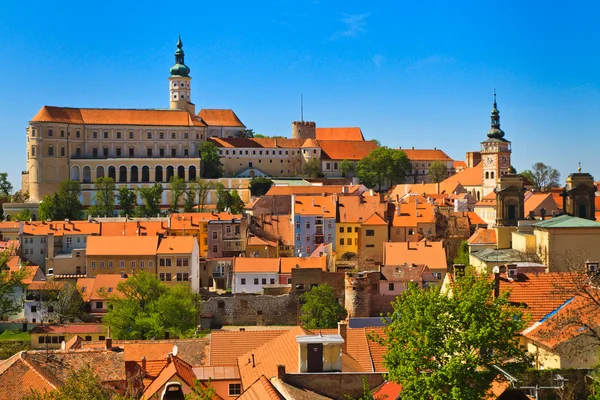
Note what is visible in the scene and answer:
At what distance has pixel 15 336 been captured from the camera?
156 ft

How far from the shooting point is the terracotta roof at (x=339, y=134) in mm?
137625

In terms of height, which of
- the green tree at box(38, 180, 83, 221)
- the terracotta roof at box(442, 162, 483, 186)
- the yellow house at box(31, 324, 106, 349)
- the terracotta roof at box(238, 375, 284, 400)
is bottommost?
the yellow house at box(31, 324, 106, 349)

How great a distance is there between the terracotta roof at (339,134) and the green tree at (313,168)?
18586 millimetres

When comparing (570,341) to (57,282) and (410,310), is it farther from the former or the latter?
(57,282)

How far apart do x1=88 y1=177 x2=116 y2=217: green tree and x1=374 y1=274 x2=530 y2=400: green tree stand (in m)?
78.1

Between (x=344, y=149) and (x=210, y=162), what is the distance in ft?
68.6

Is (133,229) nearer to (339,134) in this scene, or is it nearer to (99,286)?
(99,286)

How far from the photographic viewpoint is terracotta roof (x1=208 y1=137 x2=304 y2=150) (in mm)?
118688

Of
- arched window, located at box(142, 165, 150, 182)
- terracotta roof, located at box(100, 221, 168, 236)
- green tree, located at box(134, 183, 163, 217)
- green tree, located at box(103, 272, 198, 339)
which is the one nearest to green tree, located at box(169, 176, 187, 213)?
green tree, located at box(134, 183, 163, 217)

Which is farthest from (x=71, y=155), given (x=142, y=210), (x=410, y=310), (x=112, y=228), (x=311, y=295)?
(x=410, y=310)

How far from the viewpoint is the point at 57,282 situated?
55.4m

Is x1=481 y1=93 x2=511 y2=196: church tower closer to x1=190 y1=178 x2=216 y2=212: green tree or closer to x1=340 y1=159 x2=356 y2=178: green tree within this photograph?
x1=340 y1=159 x2=356 y2=178: green tree

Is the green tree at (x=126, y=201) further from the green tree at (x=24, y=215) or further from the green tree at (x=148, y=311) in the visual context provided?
the green tree at (x=148, y=311)

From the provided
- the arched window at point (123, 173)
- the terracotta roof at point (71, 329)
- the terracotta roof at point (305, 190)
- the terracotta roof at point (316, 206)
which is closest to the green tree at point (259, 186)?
the terracotta roof at point (305, 190)
